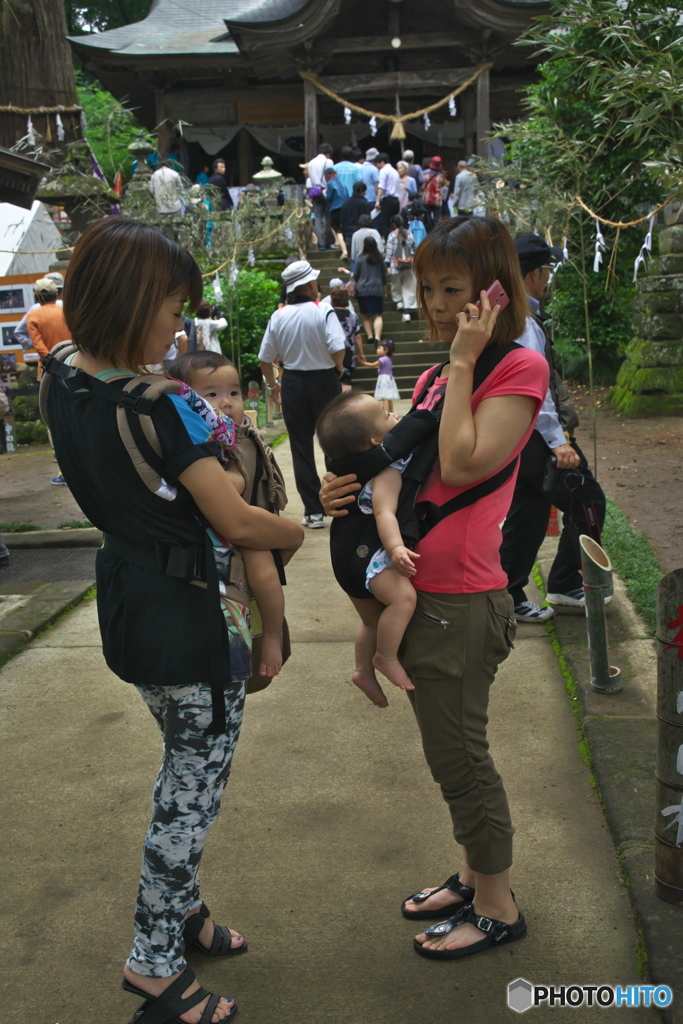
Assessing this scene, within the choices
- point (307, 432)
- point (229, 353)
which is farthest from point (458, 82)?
point (307, 432)

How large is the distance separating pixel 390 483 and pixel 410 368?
1229cm

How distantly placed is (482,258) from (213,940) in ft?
6.18

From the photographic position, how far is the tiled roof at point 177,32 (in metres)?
21.2

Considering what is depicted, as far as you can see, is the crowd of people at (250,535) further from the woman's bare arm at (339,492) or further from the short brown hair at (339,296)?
the short brown hair at (339,296)

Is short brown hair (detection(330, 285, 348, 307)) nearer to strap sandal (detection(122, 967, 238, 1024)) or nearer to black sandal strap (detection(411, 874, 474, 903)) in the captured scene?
black sandal strap (detection(411, 874, 474, 903))

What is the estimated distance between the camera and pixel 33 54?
14297 mm

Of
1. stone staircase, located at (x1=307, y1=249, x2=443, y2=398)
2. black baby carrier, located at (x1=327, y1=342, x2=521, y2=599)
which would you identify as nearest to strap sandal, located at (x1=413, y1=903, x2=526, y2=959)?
black baby carrier, located at (x1=327, y1=342, x2=521, y2=599)

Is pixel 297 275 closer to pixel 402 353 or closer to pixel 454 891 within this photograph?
pixel 454 891

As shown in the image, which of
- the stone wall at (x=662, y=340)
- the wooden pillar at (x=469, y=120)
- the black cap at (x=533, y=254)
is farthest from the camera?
the wooden pillar at (x=469, y=120)

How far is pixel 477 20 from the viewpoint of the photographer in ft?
62.1

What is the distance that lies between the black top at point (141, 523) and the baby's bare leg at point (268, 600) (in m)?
0.19

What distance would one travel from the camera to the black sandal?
2.53m

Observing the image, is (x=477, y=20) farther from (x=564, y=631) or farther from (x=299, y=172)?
(x=564, y=631)

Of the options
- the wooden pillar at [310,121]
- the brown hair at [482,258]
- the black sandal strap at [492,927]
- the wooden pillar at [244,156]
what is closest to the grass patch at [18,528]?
the black sandal strap at [492,927]
